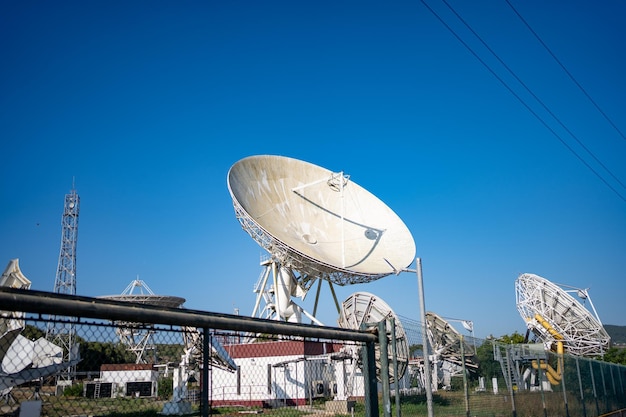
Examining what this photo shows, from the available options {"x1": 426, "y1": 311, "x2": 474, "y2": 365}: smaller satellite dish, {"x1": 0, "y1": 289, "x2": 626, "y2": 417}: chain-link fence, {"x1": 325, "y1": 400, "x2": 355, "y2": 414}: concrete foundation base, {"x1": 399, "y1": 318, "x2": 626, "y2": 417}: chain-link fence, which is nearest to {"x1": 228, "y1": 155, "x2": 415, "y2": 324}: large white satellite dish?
{"x1": 0, "y1": 289, "x2": 626, "y2": 417}: chain-link fence

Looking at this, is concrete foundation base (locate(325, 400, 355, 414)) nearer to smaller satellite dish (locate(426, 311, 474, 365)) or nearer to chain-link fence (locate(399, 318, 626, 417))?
chain-link fence (locate(399, 318, 626, 417))

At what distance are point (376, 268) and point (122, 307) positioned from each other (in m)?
28.6

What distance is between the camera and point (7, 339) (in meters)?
8.67

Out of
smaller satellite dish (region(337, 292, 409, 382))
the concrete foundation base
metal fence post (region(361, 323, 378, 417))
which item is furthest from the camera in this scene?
smaller satellite dish (region(337, 292, 409, 382))

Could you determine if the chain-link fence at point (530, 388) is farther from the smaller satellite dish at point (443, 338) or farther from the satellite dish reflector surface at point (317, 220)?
the smaller satellite dish at point (443, 338)

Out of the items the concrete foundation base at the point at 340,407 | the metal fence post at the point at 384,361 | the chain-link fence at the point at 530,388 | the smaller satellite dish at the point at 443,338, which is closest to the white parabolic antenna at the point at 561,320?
the smaller satellite dish at the point at 443,338

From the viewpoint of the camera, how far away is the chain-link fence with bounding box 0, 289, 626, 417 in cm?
518

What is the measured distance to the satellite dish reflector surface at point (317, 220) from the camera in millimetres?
31828

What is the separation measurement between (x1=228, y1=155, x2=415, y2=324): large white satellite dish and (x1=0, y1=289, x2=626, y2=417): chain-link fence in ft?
15.2

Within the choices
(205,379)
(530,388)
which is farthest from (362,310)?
(205,379)

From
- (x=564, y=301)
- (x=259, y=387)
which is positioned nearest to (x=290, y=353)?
(x=259, y=387)

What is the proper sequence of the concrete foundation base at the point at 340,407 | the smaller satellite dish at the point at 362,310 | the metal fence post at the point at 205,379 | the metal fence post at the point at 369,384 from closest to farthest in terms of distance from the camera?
the metal fence post at the point at 205,379
the metal fence post at the point at 369,384
the concrete foundation base at the point at 340,407
the smaller satellite dish at the point at 362,310

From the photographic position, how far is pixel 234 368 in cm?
3000

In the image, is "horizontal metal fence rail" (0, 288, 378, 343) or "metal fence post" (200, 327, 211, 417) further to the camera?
"metal fence post" (200, 327, 211, 417)
